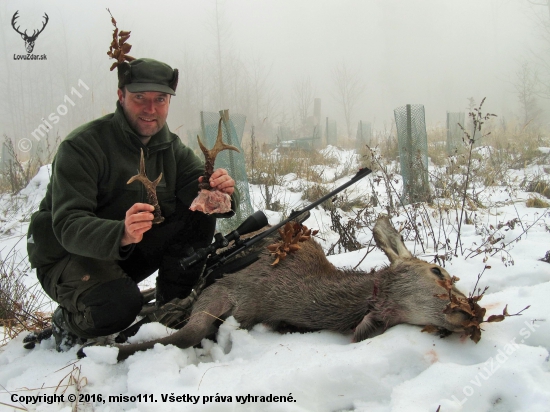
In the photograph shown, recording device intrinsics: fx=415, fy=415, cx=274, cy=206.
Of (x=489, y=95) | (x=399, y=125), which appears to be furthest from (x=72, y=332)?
(x=489, y=95)

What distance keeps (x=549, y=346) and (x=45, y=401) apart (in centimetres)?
236

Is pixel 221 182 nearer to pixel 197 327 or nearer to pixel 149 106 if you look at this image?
pixel 149 106

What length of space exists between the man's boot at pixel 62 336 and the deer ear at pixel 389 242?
2043mm

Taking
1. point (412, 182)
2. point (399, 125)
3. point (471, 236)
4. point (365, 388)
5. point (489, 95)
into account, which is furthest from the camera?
point (489, 95)

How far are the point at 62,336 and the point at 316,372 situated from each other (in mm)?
1777

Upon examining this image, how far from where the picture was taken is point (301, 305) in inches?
104

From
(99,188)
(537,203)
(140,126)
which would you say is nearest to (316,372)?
(99,188)

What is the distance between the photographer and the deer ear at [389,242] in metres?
2.67

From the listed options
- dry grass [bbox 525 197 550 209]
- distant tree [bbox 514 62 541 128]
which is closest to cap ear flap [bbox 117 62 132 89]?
dry grass [bbox 525 197 550 209]

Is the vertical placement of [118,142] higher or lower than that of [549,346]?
higher

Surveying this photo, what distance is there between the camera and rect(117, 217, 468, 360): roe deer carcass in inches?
89.7

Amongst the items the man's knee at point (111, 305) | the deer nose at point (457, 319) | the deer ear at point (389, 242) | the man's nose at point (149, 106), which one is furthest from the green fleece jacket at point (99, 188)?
the deer nose at point (457, 319)

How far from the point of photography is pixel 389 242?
9.08ft

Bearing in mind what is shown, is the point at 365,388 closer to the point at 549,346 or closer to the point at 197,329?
the point at 549,346
